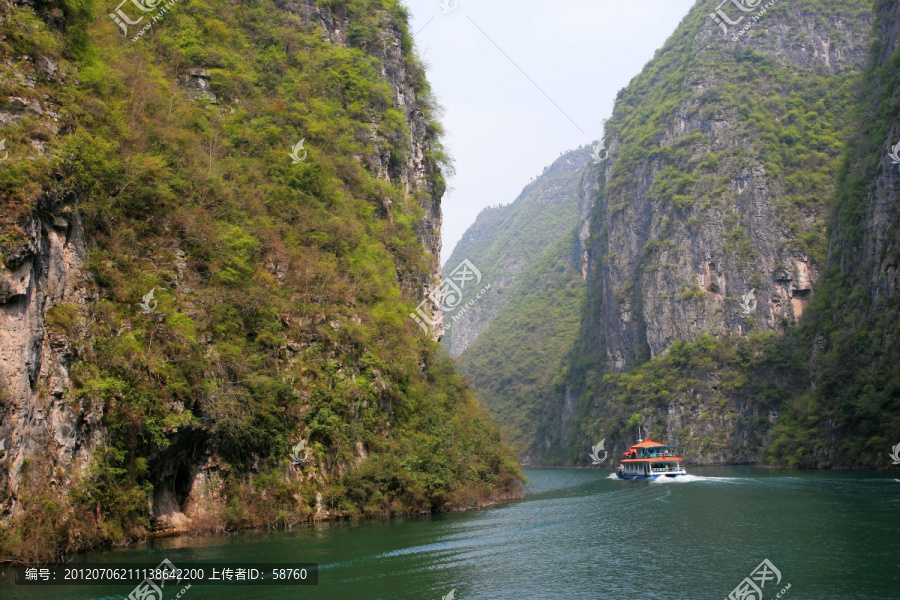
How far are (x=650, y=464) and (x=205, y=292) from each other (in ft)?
129

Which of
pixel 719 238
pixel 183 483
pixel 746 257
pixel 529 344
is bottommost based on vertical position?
pixel 183 483

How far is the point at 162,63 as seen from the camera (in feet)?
113

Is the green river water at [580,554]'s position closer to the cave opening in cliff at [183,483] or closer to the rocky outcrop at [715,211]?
the cave opening in cliff at [183,483]

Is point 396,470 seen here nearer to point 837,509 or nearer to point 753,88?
point 837,509

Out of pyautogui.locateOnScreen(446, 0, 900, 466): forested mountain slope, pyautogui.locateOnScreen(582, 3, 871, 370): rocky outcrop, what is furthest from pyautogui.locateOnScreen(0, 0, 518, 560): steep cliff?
pyautogui.locateOnScreen(582, 3, 871, 370): rocky outcrop

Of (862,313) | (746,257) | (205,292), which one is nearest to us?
(205,292)

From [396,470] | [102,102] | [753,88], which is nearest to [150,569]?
[396,470]

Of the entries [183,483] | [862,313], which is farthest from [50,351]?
[862,313]

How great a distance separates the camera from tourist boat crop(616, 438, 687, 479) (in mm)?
53281

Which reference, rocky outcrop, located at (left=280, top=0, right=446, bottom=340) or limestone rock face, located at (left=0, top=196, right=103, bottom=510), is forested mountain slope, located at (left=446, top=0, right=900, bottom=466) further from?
limestone rock face, located at (left=0, top=196, right=103, bottom=510)

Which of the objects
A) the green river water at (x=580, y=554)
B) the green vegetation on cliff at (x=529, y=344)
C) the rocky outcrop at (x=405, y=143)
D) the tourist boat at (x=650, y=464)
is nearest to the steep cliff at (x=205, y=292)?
the rocky outcrop at (x=405, y=143)

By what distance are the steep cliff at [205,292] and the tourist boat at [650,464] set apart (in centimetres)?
1820

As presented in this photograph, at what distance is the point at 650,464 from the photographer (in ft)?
178

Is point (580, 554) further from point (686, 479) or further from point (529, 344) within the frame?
point (529, 344)
